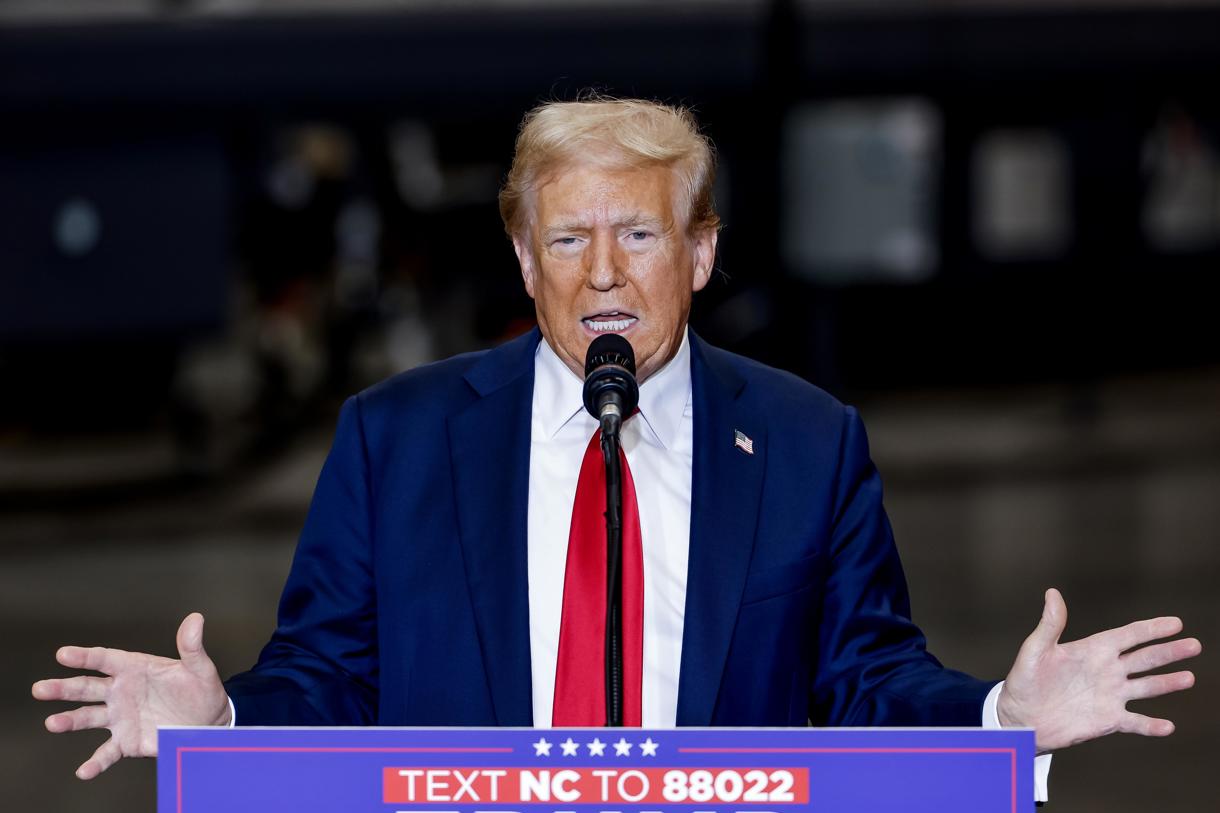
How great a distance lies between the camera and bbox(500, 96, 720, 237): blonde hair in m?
1.99

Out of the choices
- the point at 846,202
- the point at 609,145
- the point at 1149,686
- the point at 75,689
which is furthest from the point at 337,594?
the point at 846,202

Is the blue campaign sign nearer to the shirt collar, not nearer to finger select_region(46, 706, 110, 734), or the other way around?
finger select_region(46, 706, 110, 734)

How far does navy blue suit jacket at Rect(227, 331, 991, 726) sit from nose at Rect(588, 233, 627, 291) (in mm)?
255

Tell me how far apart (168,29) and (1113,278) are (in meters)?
8.42

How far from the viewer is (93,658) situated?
1763 millimetres

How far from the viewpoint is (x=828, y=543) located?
215cm

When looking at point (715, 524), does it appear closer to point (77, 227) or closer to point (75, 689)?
point (75, 689)

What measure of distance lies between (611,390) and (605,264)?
0.87ft

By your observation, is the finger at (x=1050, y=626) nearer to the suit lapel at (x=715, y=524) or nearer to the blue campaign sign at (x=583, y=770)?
the blue campaign sign at (x=583, y=770)

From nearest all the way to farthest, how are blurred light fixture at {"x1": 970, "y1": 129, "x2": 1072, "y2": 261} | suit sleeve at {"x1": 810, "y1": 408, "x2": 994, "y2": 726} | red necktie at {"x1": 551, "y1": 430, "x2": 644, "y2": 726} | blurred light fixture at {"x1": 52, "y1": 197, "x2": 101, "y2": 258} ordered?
red necktie at {"x1": 551, "y1": 430, "x2": 644, "y2": 726}, suit sleeve at {"x1": 810, "y1": 408, "x2": 994, "y2": 726}, blurred light fixture at {"x1": 52, "y1": 197, "x2": 101, "y2": 258}, blurred light fixture at {"x1": 970, "y1": 129, "x2": 1072, "y2": 261}

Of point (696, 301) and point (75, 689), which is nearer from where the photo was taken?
point (75, 689)

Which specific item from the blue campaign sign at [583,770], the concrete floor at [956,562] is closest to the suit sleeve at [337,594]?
the blue campaign sign at [583,770]

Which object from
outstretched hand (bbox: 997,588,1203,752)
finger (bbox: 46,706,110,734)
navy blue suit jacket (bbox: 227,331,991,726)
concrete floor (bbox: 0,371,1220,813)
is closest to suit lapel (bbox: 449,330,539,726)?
navy blue suit jacket (bbox: 227,331,991,726)

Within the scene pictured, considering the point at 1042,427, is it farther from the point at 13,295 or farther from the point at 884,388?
the point at 13,295
